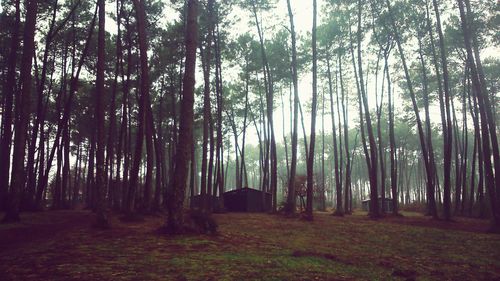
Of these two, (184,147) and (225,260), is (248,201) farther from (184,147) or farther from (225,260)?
(225,260)

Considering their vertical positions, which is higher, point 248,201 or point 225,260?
point 225,260

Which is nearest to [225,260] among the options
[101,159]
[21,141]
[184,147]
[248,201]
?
[184,147]

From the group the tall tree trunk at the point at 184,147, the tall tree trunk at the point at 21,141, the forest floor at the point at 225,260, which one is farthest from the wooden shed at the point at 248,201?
the tall tree trunk at the point at 184,147

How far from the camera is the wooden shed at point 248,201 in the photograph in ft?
104

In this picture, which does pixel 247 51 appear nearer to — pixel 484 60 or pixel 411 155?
pixel 484 60

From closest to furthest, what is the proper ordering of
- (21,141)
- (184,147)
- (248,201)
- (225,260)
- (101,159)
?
(225,260) < (184,147) < (101,159) < (21,141) < (248,201)

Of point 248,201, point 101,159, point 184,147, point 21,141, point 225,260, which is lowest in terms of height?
point 248,201

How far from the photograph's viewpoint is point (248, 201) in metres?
31.6

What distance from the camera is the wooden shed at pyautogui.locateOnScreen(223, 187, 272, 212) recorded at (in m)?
31.6

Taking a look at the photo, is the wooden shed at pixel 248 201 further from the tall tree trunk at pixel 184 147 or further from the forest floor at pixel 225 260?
the tall tree trunk at pixel 184 147

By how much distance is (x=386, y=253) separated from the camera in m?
8.30

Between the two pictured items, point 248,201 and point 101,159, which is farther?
point 248,201

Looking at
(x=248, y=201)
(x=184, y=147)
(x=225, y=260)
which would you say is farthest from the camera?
(x=248, y=201)

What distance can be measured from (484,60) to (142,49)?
25.8 meters
